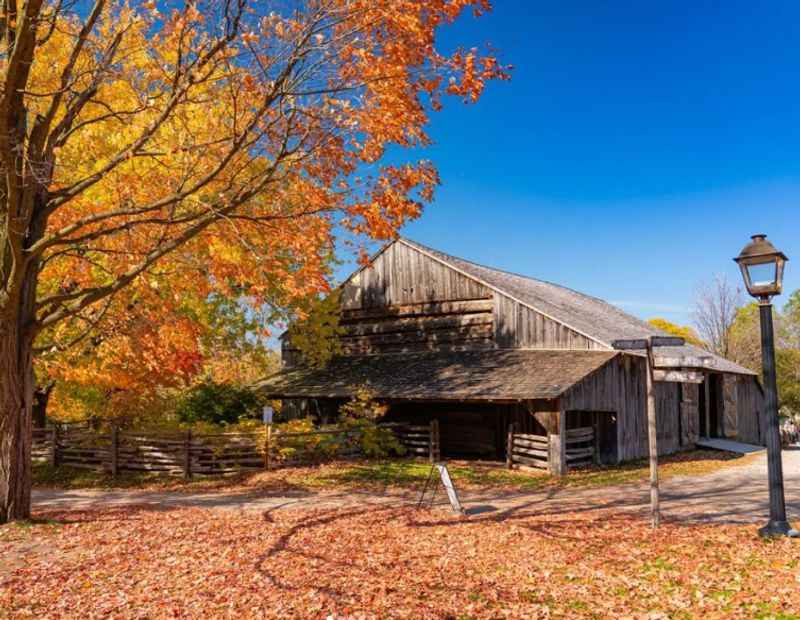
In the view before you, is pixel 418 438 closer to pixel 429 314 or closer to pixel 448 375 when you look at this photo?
pixel 448 375

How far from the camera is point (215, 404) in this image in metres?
22.2

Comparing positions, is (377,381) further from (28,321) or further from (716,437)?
(716,437)

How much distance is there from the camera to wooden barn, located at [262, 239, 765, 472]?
19.1 metres

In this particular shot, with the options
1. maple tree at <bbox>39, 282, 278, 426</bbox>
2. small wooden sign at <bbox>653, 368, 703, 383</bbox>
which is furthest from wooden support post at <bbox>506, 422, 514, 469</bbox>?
small wooden sign at <bbox>653, 368, 703, 383</bbox>

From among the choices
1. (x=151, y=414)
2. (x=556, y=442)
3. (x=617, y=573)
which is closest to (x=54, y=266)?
(x=151, y=414)

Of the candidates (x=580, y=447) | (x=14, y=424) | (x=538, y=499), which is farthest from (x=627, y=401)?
(x=14, y=424)

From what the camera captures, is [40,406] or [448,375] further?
[448,375]

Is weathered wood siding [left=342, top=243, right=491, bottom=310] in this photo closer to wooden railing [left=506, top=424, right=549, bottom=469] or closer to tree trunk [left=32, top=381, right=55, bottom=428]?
wooden railing [left=506, top=424, right=549, bottom=469]

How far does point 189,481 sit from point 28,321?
7.90 m

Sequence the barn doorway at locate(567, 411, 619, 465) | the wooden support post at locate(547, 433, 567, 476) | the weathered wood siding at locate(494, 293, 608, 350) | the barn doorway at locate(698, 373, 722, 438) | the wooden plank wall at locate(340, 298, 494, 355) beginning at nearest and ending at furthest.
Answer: the wooden support post at locate(547, 433, 567, 476) → the barn doorway at locate(567, 411, 619, 465) → the weathered wood siding at locate(494, 293, 608, 350) → the wooden plank wall at locate(340, 298, 494, 355) → the barn doorway at locate(698, 373, 722, 438)

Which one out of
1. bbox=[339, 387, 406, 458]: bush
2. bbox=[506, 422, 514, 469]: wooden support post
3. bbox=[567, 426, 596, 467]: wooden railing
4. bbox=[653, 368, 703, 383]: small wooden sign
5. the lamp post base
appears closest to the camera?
the lamp post base

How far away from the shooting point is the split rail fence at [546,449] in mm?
18172

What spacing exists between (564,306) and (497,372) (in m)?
7.78

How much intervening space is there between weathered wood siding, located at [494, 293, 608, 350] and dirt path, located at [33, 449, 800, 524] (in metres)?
5.86
